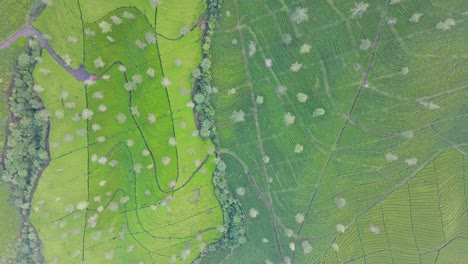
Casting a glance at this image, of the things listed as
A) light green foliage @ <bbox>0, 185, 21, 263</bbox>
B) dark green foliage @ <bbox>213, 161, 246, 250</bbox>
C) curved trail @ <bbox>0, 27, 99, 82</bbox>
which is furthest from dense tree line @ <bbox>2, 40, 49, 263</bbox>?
dark green foliage @ <bbox>213, 161, 246, 250</bbox>

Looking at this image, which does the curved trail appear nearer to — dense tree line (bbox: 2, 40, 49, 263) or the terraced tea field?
the terraced tea field

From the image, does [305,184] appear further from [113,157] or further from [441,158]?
[113,157]

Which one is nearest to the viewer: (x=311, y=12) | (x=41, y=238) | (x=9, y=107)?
(x=311, y=12)

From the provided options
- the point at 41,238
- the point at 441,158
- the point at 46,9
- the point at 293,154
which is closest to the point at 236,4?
the point at 293,154

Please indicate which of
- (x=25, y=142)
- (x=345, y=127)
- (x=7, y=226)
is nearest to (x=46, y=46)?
(x=25, y=142)

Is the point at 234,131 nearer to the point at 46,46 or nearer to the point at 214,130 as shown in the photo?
the point at 214,130

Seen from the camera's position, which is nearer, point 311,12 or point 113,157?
point 311,12
